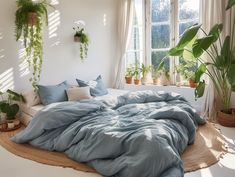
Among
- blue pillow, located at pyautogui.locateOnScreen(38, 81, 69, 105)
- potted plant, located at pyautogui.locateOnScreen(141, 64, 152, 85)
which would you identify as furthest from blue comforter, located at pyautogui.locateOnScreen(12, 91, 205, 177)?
potted plant, located at pyautogui.locateOnScreen(141, 64, 152, 85)

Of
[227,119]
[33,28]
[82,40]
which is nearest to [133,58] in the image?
[82,40]

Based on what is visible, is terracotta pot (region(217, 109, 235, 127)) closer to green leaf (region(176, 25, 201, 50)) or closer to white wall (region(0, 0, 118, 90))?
green leaf (region(176, 25, 201, 50))

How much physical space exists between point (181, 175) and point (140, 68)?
11.3ft

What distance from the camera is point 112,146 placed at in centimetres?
254

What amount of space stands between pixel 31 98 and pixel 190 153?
8.35ft

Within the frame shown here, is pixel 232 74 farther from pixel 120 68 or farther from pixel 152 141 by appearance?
pixel 120 68

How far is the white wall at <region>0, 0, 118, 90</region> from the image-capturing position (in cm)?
400

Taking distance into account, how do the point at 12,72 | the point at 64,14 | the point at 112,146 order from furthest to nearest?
1. the point at 64,14
2. the point at 12,72
3. the point at 112,146

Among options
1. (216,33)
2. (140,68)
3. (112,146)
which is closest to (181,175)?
(112,146)

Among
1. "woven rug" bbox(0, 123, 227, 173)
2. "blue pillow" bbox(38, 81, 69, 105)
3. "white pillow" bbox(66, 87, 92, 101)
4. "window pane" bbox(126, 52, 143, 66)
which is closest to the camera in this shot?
"woven rug" bbox(0, 123, 227, 173)

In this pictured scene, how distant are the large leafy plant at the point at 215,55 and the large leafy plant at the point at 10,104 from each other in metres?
2.53

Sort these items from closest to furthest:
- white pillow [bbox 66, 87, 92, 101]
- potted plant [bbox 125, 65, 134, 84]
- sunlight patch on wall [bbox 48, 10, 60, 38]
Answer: white pillow [bbox 66, 87, 92, 101] → sunlight patch on wall [bbox 48, 10, 60, 38] → potted plant [bbox 125, 65, 134, 84]

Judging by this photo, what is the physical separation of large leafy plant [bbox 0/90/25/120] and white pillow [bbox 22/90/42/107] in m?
0.08

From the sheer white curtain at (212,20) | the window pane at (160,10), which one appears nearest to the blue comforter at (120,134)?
the sheer white curtain at (212,20)
